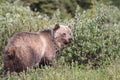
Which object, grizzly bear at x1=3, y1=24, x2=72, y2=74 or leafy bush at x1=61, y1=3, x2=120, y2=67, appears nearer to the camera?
grizzly bear at x1=3, y1=24, x2=72, y2=74

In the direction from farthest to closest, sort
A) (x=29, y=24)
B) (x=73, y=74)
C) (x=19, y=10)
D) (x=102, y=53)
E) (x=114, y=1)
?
(x=114, y=1)
(x=19, y=10)
(x=29, y=24)
(x=102, y=53)
(x=73, y=74)

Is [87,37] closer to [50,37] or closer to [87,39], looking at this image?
[87,39]

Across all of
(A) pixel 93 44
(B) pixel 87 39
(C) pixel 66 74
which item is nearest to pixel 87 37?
(B) pixel 87 39

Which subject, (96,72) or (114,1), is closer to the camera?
(96,72)

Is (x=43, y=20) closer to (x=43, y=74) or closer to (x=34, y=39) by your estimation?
(x=34, y=39)

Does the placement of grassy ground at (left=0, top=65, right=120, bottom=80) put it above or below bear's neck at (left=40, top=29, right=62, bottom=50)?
below

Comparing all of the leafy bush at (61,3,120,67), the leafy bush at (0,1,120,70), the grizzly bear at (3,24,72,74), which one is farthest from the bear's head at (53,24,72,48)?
the leafy bush at (61,3,120,67)

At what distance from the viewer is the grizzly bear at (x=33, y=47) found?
A: 1108cm

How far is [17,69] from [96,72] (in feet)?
5.17

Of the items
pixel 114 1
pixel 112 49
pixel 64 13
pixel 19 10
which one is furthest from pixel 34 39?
pixel 114 1

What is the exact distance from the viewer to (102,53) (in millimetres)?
13000

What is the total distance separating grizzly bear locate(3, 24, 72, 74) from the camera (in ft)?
36.3

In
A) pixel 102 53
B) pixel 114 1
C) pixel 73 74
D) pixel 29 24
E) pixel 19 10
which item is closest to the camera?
pixel 73 74

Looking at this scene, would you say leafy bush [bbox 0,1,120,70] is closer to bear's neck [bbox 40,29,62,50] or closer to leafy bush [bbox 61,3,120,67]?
leafy bush [bbox 61,3,120,67]
